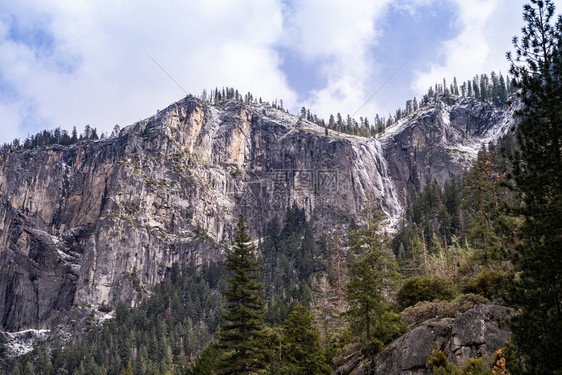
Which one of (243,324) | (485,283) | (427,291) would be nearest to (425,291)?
(427,291)

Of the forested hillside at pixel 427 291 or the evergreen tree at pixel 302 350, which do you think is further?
the evergreen tree at pixel 302 350

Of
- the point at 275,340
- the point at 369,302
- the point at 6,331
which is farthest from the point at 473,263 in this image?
the point at 6,331

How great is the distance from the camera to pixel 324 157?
559 ft

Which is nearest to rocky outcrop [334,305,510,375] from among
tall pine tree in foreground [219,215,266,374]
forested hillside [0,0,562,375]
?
forested hillside [0,0,562,375]

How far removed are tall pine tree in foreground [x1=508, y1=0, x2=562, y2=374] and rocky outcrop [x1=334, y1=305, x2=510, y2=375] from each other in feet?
26.2

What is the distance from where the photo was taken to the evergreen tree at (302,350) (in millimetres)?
29656

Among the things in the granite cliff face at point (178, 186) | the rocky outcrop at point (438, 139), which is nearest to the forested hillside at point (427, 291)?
the granite cliff face at point (178, 186)

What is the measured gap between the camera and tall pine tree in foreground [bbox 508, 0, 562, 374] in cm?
1233

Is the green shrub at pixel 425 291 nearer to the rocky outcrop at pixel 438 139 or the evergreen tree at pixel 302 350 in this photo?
the evergreen tree at pixel 302 350

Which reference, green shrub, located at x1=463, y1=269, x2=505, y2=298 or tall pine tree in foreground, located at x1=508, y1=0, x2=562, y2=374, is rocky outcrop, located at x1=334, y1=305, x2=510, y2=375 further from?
tall pine tree in foreground, located at x1=508, y1=0, x2=562, y2=374

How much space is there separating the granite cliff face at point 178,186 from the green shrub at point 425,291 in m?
117

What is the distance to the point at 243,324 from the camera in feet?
95.7

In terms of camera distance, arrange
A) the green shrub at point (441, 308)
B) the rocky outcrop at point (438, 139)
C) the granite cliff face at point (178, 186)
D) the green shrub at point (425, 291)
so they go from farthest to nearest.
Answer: the rocky outcrop at point (438, 139) < the granite cliff face at point (178, 186) < the green shrub at point (425, 291) < the green shrub at point (441, 308)

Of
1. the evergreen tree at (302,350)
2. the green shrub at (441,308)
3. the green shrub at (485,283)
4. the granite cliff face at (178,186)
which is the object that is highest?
the granite cliff face at (178,186)
